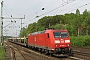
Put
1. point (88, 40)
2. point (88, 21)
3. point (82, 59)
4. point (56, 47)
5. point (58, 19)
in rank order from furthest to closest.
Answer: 1. point (58, 19)
2. point (88, 21)
3. point (88, 40)
4. point (56, 47)
5. point (82, 59)

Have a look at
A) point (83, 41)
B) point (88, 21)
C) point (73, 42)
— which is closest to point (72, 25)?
point (88, 21)

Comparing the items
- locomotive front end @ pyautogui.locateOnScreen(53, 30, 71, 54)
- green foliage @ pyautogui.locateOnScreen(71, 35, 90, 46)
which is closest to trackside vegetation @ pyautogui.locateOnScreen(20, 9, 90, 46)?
green foliage @ pyautogui.locateOnScreen(71, 35, 90, 46)

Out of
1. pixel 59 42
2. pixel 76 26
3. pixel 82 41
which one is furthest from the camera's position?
pixel 76 26

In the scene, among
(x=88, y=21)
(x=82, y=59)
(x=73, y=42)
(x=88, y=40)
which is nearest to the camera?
(x=82, y=59)

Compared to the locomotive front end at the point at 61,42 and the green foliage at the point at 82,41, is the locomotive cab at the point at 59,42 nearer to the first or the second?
the locomotive front end at the point at 61,42

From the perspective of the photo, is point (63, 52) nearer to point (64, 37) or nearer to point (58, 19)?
point (64, 37)

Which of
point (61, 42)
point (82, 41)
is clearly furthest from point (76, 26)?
point (61, 42)

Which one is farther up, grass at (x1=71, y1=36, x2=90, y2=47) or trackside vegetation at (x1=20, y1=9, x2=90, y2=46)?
trackside vegetation at (x1=20, y1=9, x2=90, y2=46)

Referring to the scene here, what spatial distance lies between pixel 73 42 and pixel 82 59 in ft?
90.6

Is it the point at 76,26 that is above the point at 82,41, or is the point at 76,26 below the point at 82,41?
above

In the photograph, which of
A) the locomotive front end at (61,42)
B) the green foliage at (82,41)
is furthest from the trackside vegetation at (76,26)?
the locomotive front end at (61,42)

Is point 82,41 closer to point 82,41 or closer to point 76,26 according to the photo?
point 82,41

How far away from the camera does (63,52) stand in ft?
75.0

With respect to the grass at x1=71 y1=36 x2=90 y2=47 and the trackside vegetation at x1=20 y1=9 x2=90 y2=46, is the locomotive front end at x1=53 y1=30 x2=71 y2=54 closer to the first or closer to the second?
the trackside vegetation at x1=20 y1=9 x2=90 y2=46
